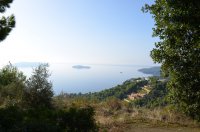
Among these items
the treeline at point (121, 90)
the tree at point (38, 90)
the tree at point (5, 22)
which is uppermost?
the tree at point (5, 22)

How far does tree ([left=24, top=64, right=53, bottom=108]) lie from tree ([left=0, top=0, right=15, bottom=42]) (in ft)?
13.9

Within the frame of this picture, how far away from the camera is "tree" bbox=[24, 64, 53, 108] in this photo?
65.9 ft

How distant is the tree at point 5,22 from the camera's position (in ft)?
53.2

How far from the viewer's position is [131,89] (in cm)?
7538

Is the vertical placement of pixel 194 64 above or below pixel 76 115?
above

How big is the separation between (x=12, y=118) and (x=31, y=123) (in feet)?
2.62

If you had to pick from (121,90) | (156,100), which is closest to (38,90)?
(156,100)

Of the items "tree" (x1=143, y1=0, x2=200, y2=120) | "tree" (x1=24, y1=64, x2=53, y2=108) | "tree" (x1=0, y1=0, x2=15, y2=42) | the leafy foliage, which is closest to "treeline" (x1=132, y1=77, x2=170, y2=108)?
the leafy foliage

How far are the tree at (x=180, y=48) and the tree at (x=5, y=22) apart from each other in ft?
20.6

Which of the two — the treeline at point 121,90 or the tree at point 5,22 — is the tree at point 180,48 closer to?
the tree at point 5,22

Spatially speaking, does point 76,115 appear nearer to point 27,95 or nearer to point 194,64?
point 194,64

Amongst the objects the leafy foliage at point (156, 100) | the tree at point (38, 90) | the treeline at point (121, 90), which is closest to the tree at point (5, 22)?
the tree at point (38, 90)

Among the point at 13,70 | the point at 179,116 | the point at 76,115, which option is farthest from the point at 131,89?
the point at 76,115

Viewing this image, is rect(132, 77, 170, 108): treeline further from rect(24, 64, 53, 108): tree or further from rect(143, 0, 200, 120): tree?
rect(24, 64, 53, 108): tree
